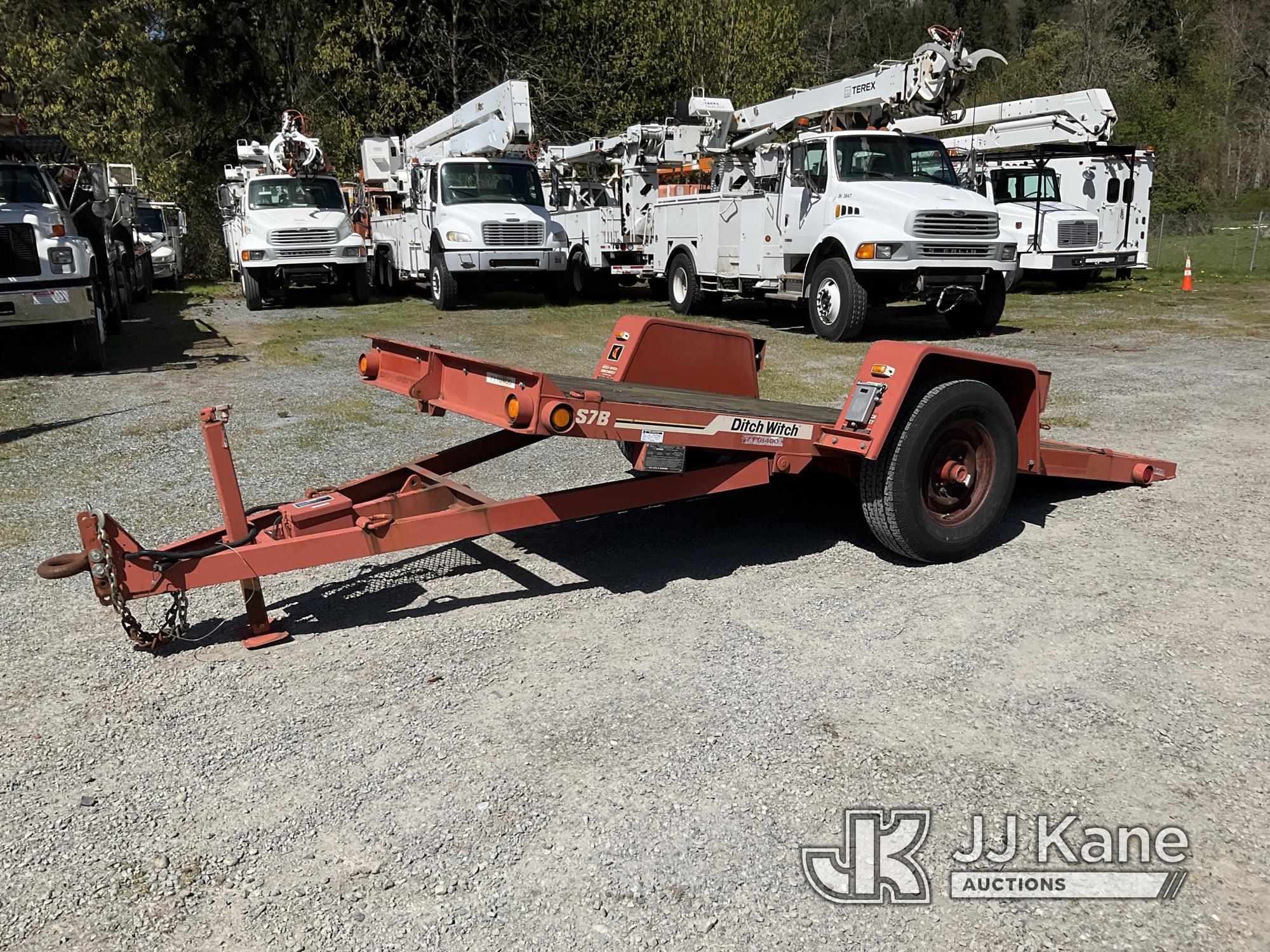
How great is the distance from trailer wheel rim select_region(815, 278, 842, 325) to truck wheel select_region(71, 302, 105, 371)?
872cm

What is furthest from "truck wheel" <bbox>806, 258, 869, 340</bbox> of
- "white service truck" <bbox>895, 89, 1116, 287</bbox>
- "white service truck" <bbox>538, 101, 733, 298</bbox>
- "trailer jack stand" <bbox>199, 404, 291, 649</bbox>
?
"trailer jack stand" <bbox>199, 404, 291, 649</bbox>

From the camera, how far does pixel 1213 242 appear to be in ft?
111

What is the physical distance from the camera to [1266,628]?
171 inches

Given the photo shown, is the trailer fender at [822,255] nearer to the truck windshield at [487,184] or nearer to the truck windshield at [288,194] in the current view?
the truck windshield at [487,184]

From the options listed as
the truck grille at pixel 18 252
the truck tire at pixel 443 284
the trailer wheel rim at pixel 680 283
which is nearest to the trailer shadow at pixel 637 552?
the truck grille at pixel 18 252

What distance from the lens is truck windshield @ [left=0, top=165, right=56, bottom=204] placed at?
11.3 metres

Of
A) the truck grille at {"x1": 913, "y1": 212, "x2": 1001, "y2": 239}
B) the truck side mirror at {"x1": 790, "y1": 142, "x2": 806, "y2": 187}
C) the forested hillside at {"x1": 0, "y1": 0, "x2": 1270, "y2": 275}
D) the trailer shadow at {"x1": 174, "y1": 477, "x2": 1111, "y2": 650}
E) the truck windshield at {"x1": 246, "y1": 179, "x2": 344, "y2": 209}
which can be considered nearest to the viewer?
the trailer shadow at {"x1": 174, "y1": 477, "x2": 1111, "y2": 650}

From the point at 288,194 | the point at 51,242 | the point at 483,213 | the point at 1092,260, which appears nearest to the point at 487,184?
the point at 483,213

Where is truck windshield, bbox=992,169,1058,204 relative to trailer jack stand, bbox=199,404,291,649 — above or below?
above

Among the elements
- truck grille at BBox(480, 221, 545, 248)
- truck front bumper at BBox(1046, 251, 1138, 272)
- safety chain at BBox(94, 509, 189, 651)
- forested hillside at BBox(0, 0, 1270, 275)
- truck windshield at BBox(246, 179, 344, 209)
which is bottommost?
safety chain at BBox(94, 509, 189, 651)

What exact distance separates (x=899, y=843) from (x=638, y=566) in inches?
95.6

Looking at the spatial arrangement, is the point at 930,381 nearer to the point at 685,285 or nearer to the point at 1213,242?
the point at 685,285

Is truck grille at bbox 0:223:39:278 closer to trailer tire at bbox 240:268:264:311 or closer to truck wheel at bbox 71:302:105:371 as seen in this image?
truck wheel at bbox 71:302:105:371

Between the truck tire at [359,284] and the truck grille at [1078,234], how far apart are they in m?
13.5
